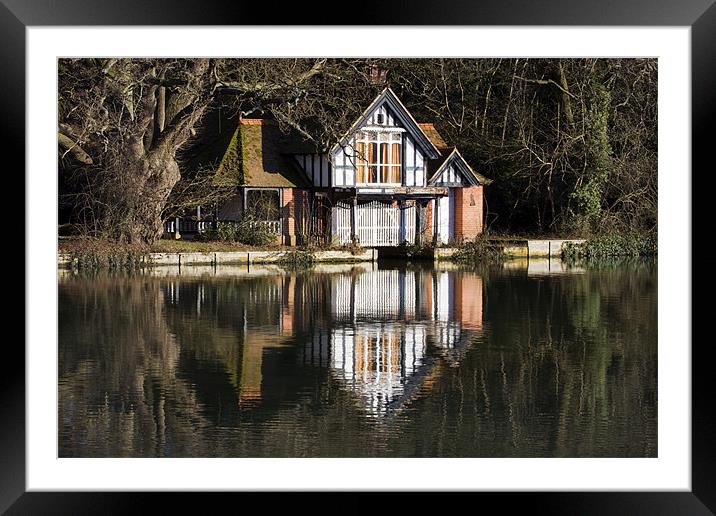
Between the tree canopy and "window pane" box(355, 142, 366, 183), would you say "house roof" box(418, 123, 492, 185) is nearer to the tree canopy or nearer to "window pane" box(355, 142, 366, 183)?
the tree canopy

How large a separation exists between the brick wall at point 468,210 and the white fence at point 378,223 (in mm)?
1230

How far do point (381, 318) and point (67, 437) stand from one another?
756 cm

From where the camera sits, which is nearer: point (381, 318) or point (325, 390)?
point (325, 390)

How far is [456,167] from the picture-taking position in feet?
101

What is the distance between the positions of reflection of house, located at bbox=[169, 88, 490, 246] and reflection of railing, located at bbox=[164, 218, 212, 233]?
0.73 metres

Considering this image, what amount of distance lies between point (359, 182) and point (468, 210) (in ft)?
10.3

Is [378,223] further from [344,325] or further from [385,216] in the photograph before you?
[344,325]

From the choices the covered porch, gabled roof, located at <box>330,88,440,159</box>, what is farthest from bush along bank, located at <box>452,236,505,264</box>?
gabled roof, located at <box>330,88,440,159</box>

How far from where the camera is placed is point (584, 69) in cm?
3111

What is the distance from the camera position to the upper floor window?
98.9ft

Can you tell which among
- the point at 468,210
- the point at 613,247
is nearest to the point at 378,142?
the point at 468,210
